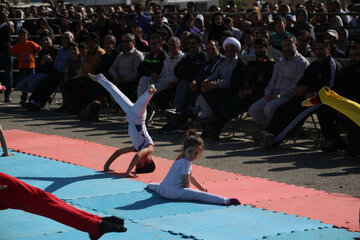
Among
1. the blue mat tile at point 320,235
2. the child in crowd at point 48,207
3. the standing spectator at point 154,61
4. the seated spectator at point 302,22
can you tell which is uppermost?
the seated spectator at point 302,22

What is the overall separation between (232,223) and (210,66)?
19.3 feet

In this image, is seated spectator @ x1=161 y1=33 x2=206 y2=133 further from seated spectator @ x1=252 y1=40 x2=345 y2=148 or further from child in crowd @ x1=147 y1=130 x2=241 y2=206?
child in crowd @ x1=147 y1=130 x2=241 y2=206

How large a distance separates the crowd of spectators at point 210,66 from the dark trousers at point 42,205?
5571 mm

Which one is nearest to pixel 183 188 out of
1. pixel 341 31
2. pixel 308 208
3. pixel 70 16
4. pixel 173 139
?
pixel 308 208

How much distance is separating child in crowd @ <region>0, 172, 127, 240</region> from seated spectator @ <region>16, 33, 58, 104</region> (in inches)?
435

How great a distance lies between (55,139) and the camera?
1194 centimetres

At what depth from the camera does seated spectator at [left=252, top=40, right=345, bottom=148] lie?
1024 centimetres

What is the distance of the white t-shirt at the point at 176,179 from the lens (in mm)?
7336

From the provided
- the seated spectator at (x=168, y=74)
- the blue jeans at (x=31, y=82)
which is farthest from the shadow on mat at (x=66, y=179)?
the blue jeans at (x=31, y=82)

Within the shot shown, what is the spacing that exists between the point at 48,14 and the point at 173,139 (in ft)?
40.7

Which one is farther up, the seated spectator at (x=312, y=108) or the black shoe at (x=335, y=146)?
the seated spectator at (x=312, y=108)

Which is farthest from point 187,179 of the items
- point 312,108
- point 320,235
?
point 312,108

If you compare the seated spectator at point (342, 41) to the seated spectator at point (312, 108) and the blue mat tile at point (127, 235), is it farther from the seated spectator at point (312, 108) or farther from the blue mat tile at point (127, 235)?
the blue mat tile at point (127, 235)

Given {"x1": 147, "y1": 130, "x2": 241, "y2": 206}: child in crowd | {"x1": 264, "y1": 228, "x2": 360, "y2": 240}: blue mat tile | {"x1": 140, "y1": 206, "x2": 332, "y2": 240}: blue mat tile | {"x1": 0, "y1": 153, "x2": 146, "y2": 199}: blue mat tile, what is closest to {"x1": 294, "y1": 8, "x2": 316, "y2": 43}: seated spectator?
{"x1": 0, "y1": 153, "x2": 146, "y2": 199}: blue mat tile
